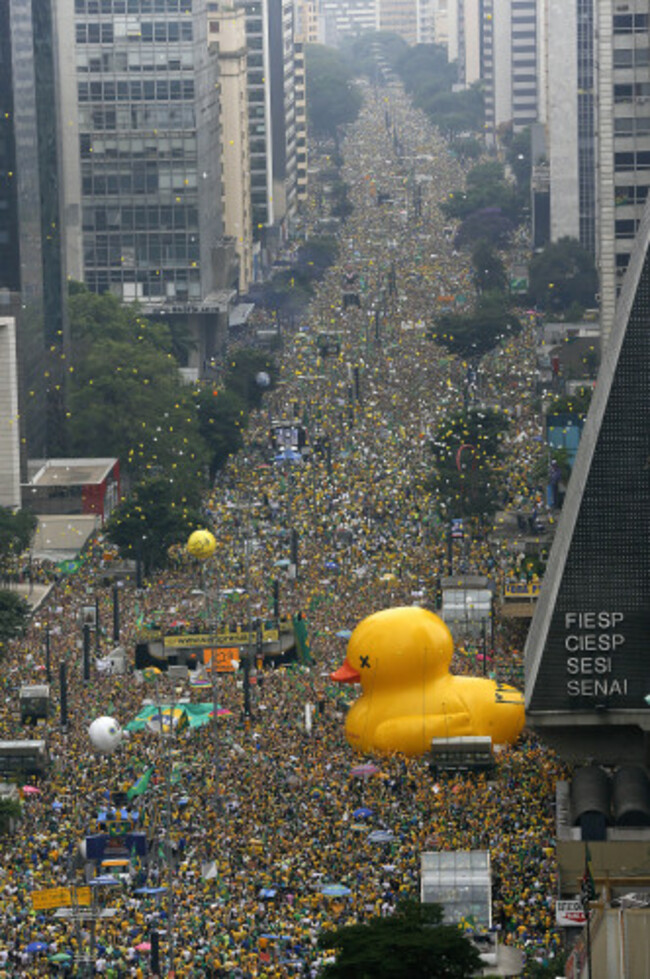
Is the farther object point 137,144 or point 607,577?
point 137,144

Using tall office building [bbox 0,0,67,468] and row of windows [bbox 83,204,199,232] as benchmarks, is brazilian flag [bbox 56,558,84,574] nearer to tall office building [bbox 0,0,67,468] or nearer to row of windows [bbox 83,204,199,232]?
tall office building [bbox 0,0,67,468]

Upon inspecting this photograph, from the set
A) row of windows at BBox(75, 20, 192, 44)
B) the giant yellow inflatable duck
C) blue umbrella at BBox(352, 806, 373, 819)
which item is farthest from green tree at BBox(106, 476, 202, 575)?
row of windows at BBox(75, 20, 192, 44)

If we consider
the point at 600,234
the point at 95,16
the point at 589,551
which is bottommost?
the point at 589,551

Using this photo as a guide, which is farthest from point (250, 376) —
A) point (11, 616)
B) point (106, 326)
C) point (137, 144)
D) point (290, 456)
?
point (11, 616)

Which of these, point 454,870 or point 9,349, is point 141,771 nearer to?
point 454,870

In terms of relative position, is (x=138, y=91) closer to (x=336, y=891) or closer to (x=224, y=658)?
(x=224, y=658)

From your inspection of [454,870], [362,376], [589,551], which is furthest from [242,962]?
[362,376]
